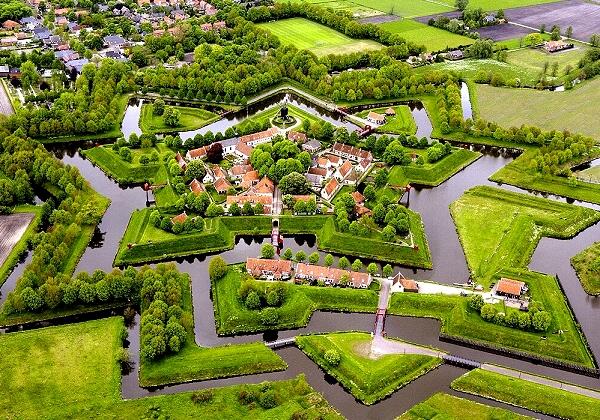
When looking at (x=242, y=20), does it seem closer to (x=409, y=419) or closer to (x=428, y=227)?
(x=428, y=227)

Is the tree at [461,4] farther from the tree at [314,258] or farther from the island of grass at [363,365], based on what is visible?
the island of grass at [363,365]

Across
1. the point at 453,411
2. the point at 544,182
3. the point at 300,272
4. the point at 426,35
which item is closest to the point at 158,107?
the point at 300,272

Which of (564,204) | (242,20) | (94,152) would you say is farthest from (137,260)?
(242,20)

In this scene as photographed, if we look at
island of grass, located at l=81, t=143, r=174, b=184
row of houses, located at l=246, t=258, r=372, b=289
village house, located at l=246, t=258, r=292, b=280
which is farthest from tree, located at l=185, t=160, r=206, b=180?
village house, located at l=246, t=258, r=292, b=280

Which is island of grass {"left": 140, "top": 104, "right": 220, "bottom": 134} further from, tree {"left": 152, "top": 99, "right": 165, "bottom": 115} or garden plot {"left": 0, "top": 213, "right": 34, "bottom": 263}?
garden plot {"left": 0, "top": 213, "right": 34, "bottom": 263}

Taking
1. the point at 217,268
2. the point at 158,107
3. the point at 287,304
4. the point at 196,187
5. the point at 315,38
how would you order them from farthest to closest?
1. the point at 315,38
2. the point at 158,107
3. the point at 196,187
4. the point at 217,268
5. the point at 287,304

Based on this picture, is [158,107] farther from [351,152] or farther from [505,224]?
Result: [505,224]
